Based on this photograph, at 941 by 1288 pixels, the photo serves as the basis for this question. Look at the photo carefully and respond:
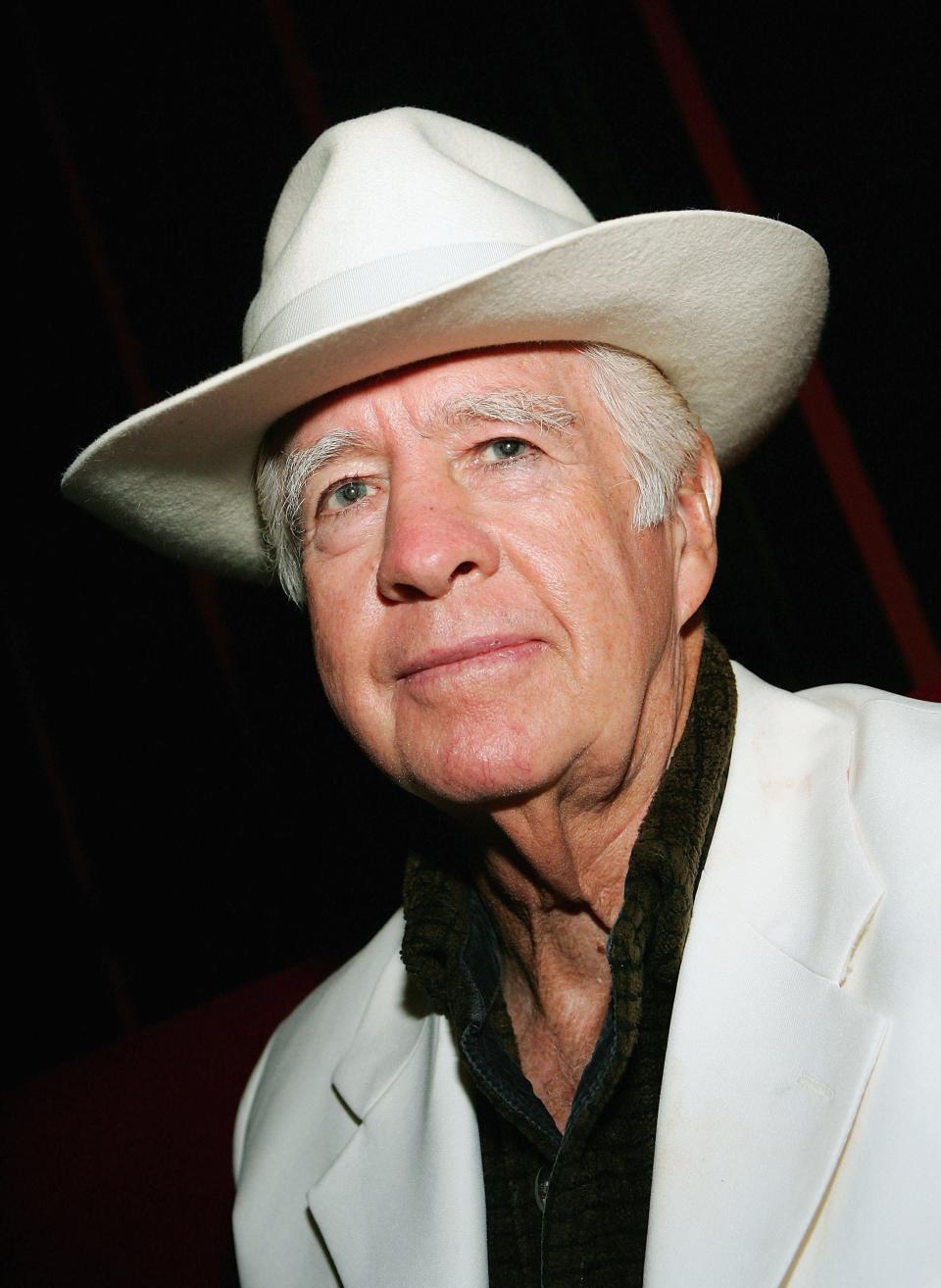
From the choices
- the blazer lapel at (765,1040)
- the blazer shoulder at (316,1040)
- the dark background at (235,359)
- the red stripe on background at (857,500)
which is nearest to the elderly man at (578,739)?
the blazer lapel at (765,1040)

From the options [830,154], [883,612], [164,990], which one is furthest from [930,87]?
[164,990]

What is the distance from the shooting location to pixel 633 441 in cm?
149

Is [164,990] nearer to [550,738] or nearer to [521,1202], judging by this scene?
[521,1202]

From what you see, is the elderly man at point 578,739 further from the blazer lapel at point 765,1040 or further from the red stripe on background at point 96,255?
the red stripe on background at point 96,255

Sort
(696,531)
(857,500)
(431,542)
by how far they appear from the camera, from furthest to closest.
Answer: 1. (857,500)
2. (696,531)
3. (431,542)

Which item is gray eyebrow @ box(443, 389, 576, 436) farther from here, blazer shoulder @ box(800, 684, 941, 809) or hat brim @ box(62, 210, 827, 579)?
blazer shoulder @ box(800, 684, 941, 809)

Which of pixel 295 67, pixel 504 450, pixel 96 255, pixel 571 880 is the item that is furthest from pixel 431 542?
pixel 96 255

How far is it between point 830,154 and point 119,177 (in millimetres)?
3390

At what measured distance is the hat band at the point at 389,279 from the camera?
1299 millimetres

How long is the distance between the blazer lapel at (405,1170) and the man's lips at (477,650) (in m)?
0.77

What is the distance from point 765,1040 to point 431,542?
787 mm

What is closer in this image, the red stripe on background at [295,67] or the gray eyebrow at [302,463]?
the gray eyebrow at [302,463]

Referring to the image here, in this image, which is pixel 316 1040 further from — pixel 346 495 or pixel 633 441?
pixel 633 441

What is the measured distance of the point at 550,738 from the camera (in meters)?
1.33
